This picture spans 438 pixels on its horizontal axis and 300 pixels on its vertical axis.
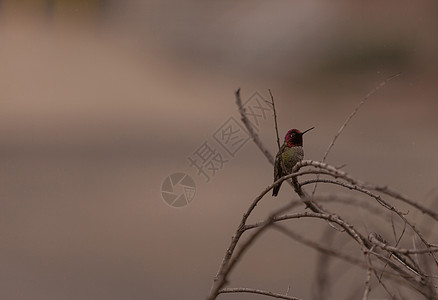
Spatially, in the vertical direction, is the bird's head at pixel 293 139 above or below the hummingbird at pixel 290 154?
above

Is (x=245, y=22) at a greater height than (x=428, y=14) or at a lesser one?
lesser

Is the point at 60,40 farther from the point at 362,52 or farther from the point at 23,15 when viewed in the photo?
the point at 362,52

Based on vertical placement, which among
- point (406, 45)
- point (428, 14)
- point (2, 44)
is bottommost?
point (2, 44)

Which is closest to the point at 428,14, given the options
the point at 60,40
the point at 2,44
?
the point at 60,40

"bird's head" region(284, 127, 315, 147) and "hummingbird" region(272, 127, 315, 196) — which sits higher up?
"bird's head" region(284, 127, 315, 147)

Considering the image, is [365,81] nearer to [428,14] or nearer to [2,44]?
[428,14]

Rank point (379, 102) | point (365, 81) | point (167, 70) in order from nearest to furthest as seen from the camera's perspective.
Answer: point (379, 102)
point (365, 81)
point (167, 70)

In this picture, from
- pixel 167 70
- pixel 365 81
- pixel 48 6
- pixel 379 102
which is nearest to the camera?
pixel 379 102

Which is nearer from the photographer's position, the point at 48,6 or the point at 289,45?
the point at 289,45

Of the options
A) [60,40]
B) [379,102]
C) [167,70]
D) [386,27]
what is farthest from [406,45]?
[60,40]
